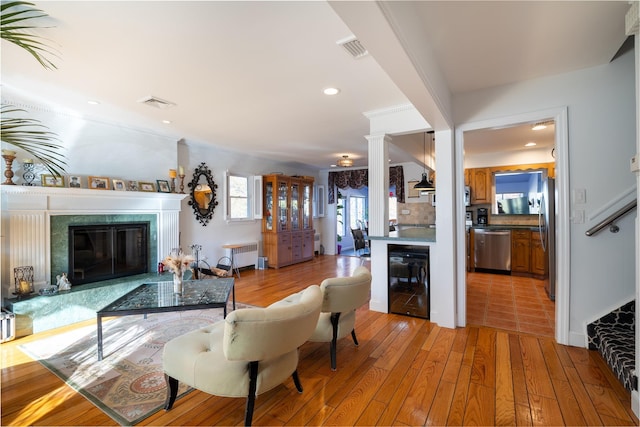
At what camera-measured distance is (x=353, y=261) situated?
747 cm

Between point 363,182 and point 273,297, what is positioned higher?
point 363,182

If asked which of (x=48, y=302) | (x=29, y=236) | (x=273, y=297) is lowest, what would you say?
(x=273, y=297)

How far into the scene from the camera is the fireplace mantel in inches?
127

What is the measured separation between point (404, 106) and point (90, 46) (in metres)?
2.94

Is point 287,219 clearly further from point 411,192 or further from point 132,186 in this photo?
point 132,186

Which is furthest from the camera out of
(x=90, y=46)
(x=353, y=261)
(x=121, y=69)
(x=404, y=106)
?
(x=353, y=261)

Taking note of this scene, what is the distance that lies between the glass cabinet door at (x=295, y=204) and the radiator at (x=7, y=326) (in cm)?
491

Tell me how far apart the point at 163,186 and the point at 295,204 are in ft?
10.4

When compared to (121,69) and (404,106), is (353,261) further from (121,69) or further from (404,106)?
(121,69)

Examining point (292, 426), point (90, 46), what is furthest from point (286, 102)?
point (292, 426)

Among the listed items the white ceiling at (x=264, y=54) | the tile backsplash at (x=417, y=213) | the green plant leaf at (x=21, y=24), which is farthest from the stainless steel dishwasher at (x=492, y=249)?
the green plant leaf at (x=21, y=24)

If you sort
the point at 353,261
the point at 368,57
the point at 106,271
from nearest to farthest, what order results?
the point at 368,57
the point at 106,271
the point at 353,261

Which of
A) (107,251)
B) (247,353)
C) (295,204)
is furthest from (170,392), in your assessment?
(295,204)

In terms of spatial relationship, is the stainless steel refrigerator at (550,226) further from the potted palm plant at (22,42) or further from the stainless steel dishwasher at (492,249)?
the potted palm plant at (22,42)
